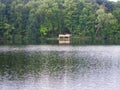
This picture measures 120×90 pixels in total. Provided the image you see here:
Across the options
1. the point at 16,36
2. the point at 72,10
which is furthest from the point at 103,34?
the point at 16,36

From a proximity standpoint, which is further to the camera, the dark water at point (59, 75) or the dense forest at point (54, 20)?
the dense forest at point (54, 20)

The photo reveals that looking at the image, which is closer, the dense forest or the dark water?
the dark water

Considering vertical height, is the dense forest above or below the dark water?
above

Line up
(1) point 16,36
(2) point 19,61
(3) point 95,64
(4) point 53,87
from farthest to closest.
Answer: (1) point 16,36 < (2) point 19,61 < (3) point 95,64 < (4) point 53,87

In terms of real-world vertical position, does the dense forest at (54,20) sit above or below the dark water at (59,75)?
above

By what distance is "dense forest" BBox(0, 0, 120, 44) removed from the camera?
95.1 m

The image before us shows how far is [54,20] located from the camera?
3885 inches

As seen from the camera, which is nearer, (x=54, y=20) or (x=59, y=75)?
(x=59, y=75)

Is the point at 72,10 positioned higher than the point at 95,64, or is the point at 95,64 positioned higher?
the point at 72,10

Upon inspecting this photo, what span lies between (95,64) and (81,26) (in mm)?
58760

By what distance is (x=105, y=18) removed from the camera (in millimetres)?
97500

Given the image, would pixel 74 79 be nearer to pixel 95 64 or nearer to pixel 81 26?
pixel 95 64

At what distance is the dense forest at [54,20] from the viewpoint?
312 ft

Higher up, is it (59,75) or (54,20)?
(54,20)
